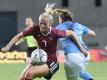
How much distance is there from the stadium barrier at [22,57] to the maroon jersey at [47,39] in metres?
16.8

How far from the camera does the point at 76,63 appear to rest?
12.7m

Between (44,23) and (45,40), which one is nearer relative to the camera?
(44,23)

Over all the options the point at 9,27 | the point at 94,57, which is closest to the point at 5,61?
the point at 94,57

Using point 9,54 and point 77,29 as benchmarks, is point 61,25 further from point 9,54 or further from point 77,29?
point 9,54

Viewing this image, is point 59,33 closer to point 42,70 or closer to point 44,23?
point 44,23

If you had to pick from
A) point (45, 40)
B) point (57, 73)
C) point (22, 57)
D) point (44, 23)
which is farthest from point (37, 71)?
point (22, 57)

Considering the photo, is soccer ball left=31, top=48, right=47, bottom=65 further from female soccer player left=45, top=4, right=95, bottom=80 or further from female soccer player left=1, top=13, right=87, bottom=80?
female soccer player left=45, top=4, right=95, bottom=80

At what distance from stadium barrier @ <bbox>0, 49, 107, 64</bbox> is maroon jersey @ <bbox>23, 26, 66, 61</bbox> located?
16.8m

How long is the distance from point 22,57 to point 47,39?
A: 18.6 meters

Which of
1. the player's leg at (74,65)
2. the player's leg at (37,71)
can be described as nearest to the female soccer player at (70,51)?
the player's leg at (74,65)

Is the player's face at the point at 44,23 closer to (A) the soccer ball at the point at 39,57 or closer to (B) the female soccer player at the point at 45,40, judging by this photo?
(B) the female soccer player at the point at 45,40

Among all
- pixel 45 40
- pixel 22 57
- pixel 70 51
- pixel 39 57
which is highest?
pixel 45 40

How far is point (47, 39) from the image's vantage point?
11.3m

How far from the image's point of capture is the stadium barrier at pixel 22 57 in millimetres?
29219
